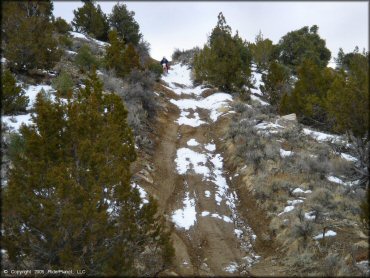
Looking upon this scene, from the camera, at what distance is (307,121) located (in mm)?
20375

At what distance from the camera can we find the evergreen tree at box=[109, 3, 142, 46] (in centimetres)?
3086

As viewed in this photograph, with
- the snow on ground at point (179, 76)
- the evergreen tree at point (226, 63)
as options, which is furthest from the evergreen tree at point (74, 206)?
the snow on ground at point (179, 76)

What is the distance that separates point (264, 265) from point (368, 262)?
2272 mm

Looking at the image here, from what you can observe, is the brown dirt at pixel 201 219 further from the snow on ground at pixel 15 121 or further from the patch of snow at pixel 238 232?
the snow on ground at pixel 15 121

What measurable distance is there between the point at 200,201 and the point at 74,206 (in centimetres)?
540

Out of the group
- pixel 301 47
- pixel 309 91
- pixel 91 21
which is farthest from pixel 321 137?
pixel 91 21

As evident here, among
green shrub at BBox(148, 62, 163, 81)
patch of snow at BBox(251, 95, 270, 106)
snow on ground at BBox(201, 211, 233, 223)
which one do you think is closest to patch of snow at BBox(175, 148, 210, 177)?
snow on ground at BBox(201, 211, 233, 223)

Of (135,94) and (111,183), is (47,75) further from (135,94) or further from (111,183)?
(111,183)

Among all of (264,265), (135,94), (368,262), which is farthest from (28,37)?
(368,262)

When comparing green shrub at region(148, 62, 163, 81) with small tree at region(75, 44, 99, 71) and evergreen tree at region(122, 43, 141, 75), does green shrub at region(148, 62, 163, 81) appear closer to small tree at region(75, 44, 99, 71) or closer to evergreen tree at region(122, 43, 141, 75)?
evergreen tree at region(122, 43, 141, 75)

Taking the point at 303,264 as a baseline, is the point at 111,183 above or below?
above

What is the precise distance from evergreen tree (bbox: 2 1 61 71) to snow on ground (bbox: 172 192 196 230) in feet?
30.3

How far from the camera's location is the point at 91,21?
30.6 metres

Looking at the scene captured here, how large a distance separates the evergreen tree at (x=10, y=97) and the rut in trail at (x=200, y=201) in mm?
5336
